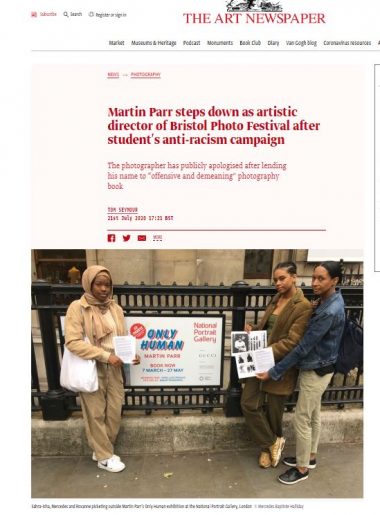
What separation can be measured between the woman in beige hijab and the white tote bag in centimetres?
10

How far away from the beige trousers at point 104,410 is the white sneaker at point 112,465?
0.23ft

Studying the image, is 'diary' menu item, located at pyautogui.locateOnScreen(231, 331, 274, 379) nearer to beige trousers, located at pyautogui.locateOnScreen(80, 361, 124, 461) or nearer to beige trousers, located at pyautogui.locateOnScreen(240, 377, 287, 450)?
beige trousers, located at pyautogui.locateOnScreen(240, 377, 287, 450)

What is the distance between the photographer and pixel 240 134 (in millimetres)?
2516

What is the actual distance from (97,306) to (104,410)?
1058 mm

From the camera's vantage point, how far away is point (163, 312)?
134 inches

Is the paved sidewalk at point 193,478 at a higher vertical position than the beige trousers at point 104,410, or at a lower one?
lower

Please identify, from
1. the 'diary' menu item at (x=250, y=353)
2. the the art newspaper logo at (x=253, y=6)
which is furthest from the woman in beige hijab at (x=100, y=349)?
the the art newspaper logo at (x=253, y=6)

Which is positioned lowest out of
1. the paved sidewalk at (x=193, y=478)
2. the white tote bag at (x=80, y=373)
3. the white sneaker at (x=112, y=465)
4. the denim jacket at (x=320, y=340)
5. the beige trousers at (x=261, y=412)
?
the paved sidewalk at (x=193, y=478)

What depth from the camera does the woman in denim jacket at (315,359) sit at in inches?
103

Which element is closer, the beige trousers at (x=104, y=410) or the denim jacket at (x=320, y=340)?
the denim jacket at (x=320, y=340)

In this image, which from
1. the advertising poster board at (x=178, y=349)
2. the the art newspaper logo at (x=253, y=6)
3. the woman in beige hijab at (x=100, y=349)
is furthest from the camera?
the advertising poster board at (x=178, y=349)

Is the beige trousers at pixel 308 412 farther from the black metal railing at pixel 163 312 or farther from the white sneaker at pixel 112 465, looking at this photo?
the white sneaker at pixel 112 465

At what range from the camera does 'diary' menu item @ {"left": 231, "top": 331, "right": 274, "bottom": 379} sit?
2906 millimetres

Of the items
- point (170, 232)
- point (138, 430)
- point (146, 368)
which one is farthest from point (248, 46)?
point (138, 430)
